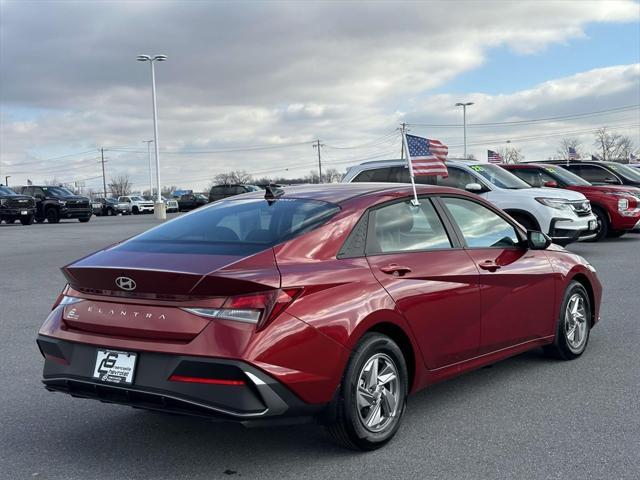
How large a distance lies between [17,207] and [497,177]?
2520 cm

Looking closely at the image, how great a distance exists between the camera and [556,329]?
5.83m

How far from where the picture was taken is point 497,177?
1444 cm

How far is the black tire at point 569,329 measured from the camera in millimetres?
5855

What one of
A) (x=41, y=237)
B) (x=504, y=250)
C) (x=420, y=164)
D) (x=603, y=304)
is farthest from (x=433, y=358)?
(x=41, y=237)

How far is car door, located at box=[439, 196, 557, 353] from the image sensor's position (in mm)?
5035

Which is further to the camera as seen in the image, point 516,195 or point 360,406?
point 516,195

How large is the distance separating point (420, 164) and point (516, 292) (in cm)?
162

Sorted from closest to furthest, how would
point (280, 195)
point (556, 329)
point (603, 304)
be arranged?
point (280, 195)
point (556, 329)
point (603, 304)

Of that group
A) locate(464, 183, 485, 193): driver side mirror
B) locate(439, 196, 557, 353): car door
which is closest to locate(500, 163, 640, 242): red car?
locate(464, 183, 485, 193): driver side mirror

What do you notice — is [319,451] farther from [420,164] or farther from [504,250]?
[420,164]

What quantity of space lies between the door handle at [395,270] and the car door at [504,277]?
0.80 metres

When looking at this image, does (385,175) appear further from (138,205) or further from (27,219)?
(138,205)

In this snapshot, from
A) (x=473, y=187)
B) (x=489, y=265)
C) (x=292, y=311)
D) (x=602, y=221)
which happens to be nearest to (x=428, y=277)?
(x=489, y=265)

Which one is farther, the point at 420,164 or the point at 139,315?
the point at 420,164
